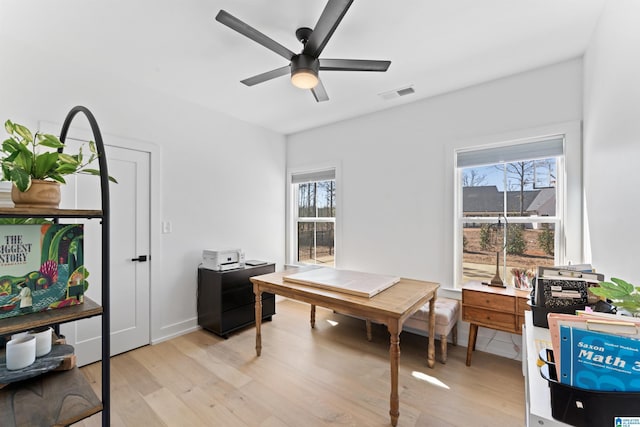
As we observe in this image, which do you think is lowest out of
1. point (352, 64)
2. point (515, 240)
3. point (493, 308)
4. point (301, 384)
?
point (301, 384)

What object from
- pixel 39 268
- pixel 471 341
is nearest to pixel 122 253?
pixel 39 268

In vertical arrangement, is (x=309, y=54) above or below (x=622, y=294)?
above

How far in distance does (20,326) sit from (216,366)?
6.38 feet

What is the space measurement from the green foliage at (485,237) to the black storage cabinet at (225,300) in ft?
8.46

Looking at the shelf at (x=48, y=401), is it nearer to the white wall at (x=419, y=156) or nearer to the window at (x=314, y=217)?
the white wall at (x=419, y=156)

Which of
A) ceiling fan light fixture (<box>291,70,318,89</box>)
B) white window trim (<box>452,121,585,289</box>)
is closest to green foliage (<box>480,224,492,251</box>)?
white window trim (<box>452,121,585,289</box>)

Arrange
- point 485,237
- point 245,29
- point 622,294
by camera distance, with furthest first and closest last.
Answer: point 485,237, point 245,29, point 622,294

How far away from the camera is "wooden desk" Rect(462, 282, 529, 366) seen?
229 cm

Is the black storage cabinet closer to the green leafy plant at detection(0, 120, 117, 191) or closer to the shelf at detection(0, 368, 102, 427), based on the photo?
the shelf at detection(0, 368, 102, 427)

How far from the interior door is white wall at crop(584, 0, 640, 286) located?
145 inches

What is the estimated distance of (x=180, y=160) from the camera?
3.22 metres

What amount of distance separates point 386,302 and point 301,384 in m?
1.01

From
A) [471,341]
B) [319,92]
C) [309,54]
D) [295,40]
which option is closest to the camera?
[309,54]

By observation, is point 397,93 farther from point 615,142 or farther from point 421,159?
point 615,142
